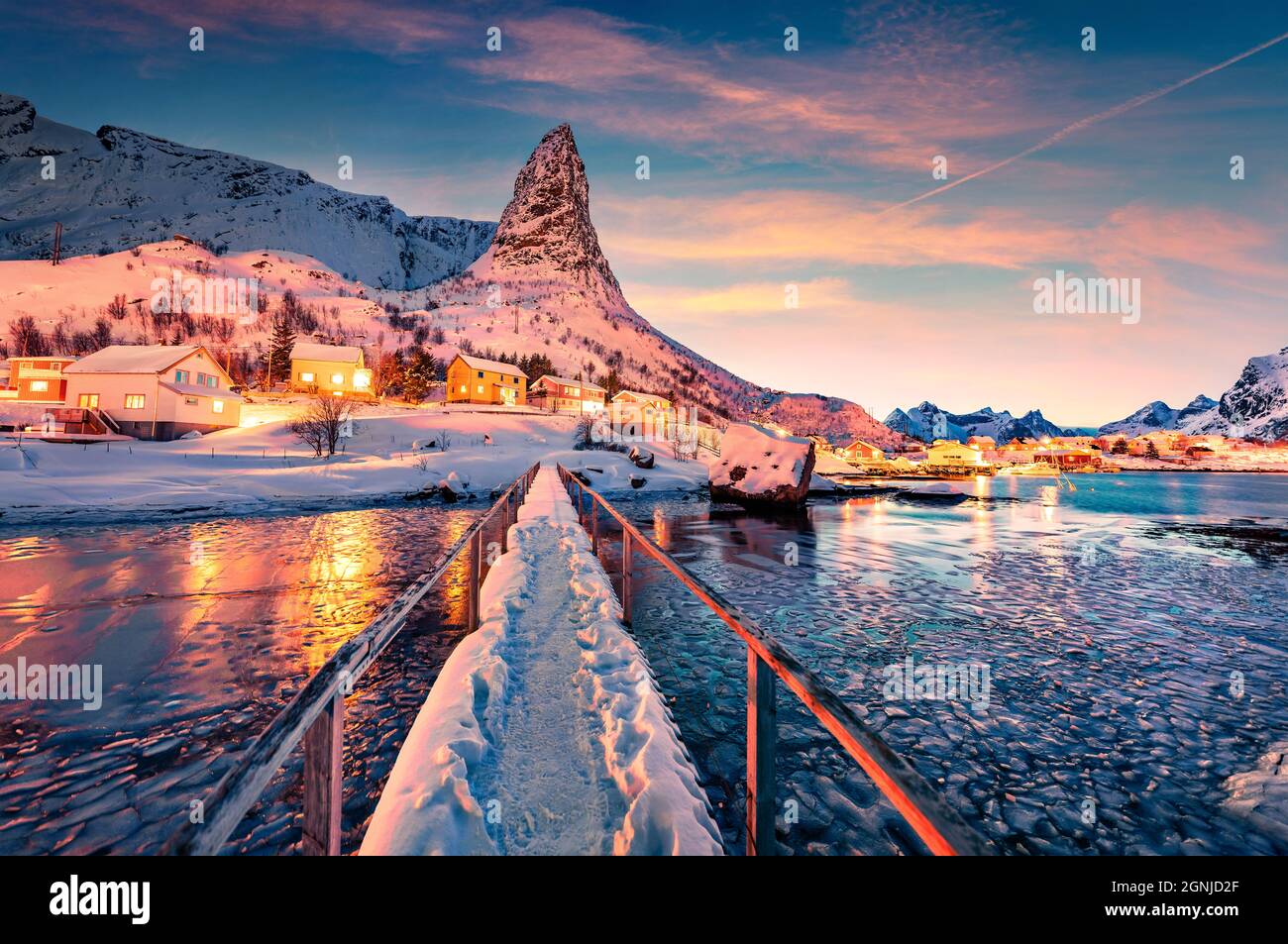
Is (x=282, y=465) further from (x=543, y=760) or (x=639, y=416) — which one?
(x=639, y=416)

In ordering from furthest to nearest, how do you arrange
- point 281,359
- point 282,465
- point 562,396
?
point 562,396 < point 281,359 < point 282,465

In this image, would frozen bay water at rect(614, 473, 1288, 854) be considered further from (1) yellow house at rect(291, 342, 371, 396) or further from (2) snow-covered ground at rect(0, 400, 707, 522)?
(1) yellow house at rect(291, 342, 371, 396)

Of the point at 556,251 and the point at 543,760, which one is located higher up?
the point at 556,251

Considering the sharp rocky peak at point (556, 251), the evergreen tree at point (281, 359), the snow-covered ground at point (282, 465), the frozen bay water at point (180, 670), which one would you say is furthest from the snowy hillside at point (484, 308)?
the frozen bay water at point (180, 670)

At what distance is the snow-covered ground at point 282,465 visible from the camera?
2150 cm

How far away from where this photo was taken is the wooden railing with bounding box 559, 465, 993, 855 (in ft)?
4.31

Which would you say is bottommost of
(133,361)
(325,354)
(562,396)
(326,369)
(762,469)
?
(762,469)

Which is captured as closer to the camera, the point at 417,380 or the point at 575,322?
the point at 417,380

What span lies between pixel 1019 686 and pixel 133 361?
189 feet

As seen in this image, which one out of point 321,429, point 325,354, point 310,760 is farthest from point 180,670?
point 325,354

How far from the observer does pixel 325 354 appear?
62.8 meters

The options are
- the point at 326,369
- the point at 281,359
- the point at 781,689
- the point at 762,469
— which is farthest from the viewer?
the point at 281,359

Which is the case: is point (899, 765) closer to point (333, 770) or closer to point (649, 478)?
point (333, 770)
